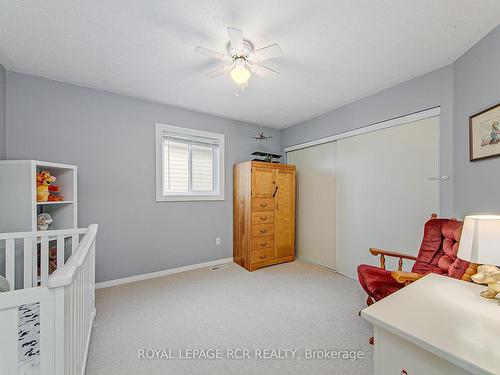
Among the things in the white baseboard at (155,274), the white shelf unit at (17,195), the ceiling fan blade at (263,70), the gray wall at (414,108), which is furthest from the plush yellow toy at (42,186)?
the gray wall at (414,108)

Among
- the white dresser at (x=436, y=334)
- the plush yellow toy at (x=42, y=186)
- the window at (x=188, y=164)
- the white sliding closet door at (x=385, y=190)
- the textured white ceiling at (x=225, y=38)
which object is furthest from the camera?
the window at (x=188, y=164)

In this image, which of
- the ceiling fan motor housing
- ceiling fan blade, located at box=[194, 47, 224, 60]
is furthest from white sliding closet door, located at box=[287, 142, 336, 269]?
ceiling fan blade, located at box=[194, 47, 224, 60]

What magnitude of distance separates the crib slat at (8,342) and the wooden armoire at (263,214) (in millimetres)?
2600

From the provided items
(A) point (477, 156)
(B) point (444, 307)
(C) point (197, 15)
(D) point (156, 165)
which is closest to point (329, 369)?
(B) point (444, 307)

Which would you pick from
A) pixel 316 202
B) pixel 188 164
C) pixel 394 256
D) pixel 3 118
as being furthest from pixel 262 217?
pixel 3 118

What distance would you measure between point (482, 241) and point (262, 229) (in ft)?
8.21

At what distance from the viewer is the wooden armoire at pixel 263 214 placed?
127 inches

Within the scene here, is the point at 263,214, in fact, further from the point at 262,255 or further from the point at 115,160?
the point at 115,160

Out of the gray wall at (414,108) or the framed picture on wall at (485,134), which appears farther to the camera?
the gray wall at (414,108)

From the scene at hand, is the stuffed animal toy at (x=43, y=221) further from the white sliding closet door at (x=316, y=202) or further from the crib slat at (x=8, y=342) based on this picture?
the white sliding closet door at (x=316, y=202)

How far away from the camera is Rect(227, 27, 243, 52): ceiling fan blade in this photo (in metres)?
A: 1.45

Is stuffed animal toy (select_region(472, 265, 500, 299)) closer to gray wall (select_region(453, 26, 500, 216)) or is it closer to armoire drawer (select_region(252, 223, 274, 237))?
gray wall (select_region(453, 26, 500, 216))

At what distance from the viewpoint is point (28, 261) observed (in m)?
1.75

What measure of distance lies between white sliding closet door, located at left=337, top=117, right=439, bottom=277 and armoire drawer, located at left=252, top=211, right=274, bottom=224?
1005 millimetres
